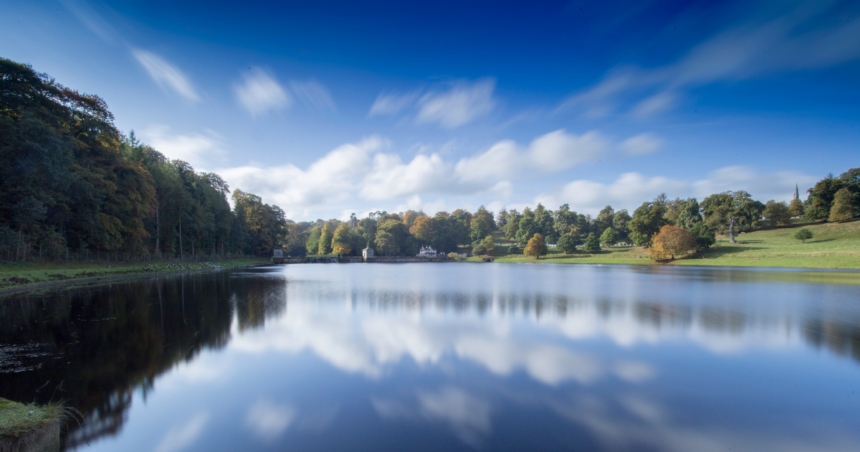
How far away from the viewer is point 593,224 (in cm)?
8294

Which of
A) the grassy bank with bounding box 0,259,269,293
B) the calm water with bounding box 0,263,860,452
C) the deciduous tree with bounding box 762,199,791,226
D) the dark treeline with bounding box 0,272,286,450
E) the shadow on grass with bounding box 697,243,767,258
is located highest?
the deciduous tree with bounding box 762,199,791,226

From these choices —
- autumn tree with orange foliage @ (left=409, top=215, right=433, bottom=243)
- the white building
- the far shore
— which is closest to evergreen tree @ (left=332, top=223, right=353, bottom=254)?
autumn tree with orange foliage @ (left=409, top=215, right=433, bottom=243)

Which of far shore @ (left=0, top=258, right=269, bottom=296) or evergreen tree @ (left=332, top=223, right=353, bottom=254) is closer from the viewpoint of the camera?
far shore @ (left=0, top=258, right=269, bottom=296)

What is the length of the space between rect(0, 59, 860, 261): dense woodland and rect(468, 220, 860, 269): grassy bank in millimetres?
2303

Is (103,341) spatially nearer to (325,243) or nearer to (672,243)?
(672,243)

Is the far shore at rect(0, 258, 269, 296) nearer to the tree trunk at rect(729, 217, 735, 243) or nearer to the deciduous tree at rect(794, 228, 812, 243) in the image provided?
the tree trunk at rect(729, 217, 735, 243)

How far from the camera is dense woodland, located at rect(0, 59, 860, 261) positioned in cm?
1989

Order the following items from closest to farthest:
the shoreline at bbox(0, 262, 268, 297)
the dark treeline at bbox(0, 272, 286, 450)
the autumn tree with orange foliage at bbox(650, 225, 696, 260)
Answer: the dark treeline at bbox(0, 272, 286, 450), the shoreline at bbox(0, 262, 268, 297), the autumn tree with orange foliage at bbox(650, 225, 696, 260)

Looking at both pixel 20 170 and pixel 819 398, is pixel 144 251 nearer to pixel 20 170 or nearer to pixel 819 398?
pixel 20 170

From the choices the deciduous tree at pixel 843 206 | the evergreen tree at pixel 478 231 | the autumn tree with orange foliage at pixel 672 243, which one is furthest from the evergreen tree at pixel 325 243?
the deciduous tree at pixel 843 206

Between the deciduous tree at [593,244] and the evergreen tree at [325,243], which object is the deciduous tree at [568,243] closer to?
the deciduous tree at [593,244]

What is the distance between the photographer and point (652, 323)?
32.5 ft

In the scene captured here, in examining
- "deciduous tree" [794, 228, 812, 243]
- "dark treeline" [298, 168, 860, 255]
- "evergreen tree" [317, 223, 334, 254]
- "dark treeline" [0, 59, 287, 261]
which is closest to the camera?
"dark treeline" [0, 59, 287, 261]

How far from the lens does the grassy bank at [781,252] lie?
107ft
